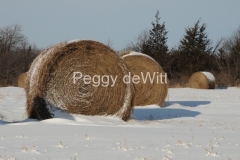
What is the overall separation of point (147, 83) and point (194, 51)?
2505 centimetres

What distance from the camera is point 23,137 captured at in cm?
577

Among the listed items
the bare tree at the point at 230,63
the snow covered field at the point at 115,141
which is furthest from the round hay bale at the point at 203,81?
the snow covered field at the point at 115,141

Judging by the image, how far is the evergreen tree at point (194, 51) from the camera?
1425 inches

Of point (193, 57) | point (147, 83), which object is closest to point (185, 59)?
point (193, 57)

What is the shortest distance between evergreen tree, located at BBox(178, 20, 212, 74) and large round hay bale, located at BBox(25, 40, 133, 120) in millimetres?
27182

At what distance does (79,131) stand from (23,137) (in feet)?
3.38

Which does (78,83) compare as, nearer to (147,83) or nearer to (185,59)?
(147,83)

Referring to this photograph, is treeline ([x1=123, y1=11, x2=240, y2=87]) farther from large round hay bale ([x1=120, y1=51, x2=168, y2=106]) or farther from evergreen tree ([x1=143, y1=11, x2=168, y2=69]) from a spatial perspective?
large round hay bale ([x1=120, y1=51, x2=168, y2=106])

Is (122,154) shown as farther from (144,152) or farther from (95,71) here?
(95,71)

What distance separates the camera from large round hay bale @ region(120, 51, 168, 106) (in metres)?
13.3

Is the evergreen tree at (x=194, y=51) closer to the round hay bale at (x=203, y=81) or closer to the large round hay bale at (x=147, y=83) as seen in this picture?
the round hay bale at (x=203, y=81)

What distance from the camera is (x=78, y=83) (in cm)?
898

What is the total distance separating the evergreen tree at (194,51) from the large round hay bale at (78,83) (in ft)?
89.2

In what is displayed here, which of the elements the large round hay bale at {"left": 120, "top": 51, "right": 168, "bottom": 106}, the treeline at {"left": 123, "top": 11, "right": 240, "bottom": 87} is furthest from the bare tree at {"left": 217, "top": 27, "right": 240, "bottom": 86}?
the large round hay bale at {"left": 120, "top": 51, "right": 168, "bottom": 106}
